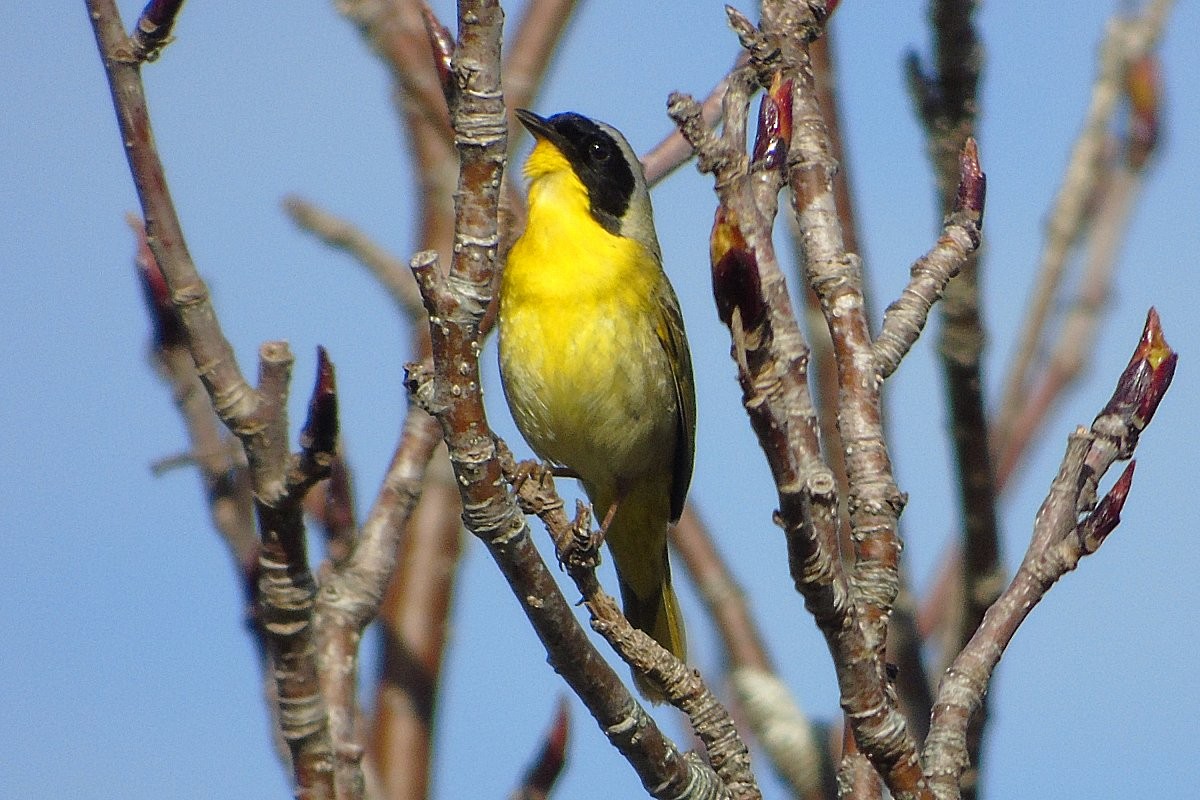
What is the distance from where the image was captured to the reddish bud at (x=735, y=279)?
86.2 inches

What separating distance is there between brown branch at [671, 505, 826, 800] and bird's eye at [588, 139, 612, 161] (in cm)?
139

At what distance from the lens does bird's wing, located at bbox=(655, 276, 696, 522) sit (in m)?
5.36

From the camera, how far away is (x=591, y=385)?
5.05 metres

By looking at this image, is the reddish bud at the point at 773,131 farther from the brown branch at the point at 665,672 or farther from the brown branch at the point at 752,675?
the brown branch at the point at 752,675

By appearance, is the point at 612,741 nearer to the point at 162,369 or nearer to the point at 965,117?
the point at 162,369

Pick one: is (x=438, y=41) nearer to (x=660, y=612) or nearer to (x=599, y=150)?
(x=599, y=150)

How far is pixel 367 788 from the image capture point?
4.07 m

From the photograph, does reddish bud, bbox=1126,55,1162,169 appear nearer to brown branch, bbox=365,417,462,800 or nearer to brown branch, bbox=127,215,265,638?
brown branch, bbox=365,417,462,800

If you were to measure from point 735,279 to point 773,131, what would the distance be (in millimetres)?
908

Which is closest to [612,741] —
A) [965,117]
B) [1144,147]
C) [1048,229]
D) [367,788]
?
[367,788]

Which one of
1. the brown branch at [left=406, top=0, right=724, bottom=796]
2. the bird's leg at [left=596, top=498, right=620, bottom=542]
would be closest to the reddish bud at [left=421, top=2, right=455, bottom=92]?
the brown branch at [left=406, top=0, right=724, bottom=796]

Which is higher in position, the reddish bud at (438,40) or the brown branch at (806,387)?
the reddish bud at (438,40)

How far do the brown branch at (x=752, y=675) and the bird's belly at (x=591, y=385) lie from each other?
1.64 ft

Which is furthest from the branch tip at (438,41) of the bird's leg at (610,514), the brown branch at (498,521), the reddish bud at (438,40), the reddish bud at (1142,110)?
the reddish bud at (1142,110)
